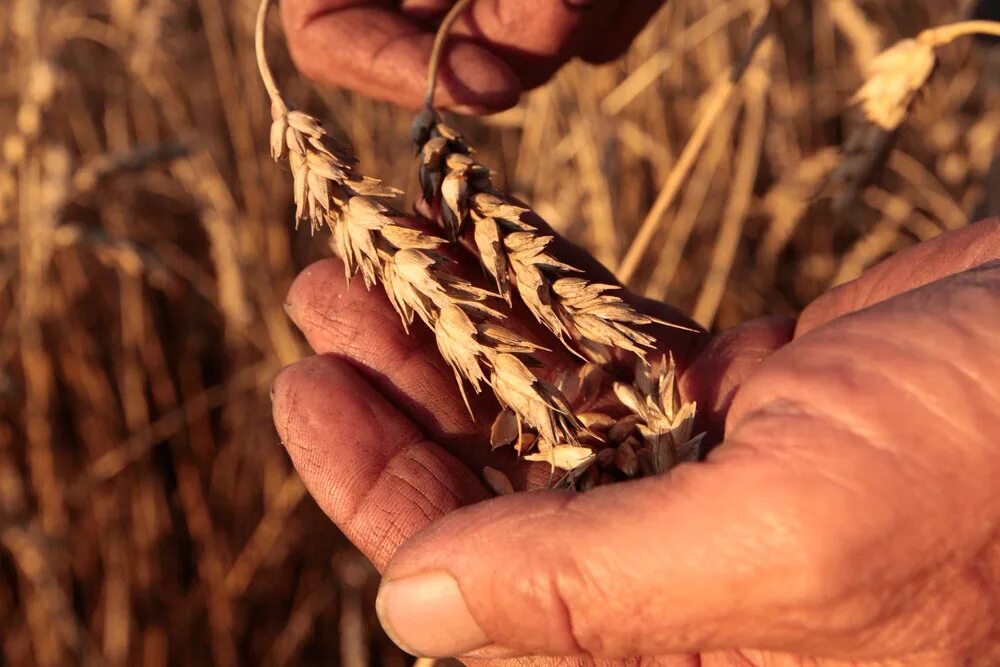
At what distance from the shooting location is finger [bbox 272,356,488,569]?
0.83 m

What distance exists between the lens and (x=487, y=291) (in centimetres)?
84

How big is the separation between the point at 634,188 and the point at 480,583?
1.47 m

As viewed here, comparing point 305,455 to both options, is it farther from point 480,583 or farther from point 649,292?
point 649,292

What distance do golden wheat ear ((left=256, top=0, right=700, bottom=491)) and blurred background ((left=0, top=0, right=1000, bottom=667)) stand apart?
50cm

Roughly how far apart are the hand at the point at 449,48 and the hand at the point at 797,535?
0.57m

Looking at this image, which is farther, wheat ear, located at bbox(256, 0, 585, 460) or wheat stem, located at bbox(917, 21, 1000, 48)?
wheat stem, located at bbox(917, 21, 1000, 48)

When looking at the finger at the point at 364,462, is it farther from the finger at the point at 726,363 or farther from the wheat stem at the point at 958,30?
the wheat stem at the point at 958,30

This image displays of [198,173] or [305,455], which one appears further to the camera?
[198,173]

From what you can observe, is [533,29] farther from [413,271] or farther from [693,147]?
[413,271]

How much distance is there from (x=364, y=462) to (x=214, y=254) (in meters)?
0.98

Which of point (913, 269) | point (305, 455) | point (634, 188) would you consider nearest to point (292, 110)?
point (305, 455)

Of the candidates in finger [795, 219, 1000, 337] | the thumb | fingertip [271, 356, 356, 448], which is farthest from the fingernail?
finger [795, 219, 1000, 337]

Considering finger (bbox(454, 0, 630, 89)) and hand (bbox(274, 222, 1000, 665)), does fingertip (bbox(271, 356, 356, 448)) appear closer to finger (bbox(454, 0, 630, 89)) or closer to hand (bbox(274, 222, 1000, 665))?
hand (bbox(274, 222, 1000, 665))

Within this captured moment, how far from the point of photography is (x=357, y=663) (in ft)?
4.98
